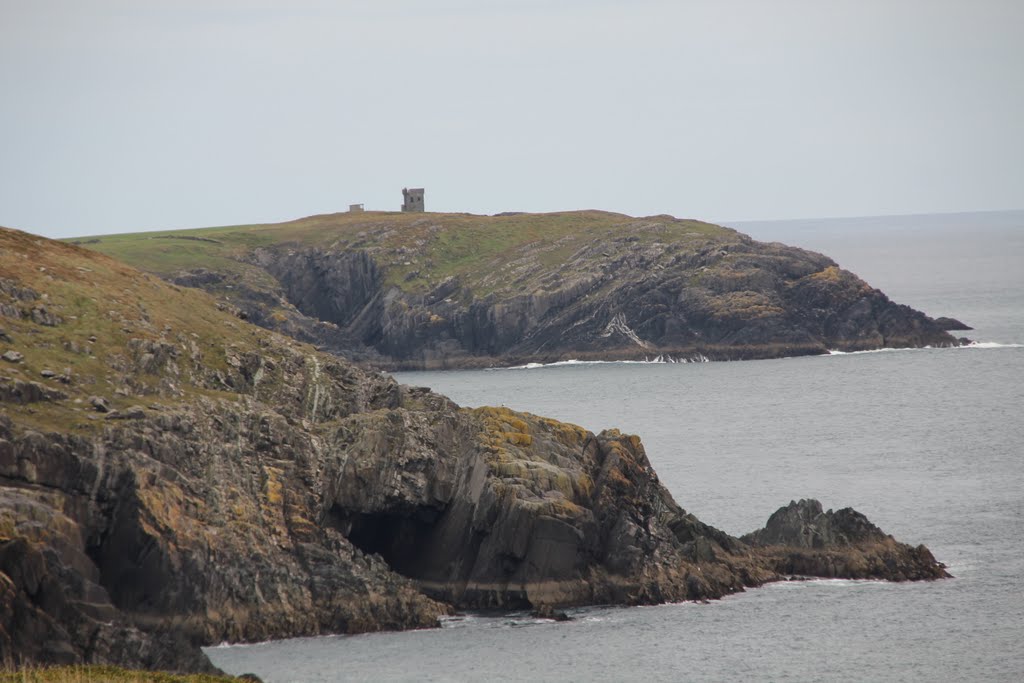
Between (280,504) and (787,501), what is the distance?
1378 inches

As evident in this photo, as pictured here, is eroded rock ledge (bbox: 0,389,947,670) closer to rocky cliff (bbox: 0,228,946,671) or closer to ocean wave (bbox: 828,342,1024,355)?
rocky cliff (bbox: 0,228,946,671)

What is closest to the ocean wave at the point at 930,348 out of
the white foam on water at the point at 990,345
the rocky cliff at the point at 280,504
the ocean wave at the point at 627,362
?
the white foam on water at the point at 990,345

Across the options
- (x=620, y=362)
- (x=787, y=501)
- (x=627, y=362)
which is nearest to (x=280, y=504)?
(x=787, y=501)

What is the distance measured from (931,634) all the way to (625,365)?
392ft

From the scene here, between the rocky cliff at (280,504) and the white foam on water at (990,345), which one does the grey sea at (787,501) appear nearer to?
the rocky cliff at (280,504)

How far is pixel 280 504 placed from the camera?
71062 millimetres

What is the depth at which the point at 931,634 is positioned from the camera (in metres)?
66.4

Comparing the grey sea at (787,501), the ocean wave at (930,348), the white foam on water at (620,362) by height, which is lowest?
the grey sea at (787,501)

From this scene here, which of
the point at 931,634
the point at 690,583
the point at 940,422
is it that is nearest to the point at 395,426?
the point at 690,583

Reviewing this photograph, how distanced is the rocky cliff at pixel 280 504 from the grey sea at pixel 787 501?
7.05 feet

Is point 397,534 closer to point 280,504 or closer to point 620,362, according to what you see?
point 280,504

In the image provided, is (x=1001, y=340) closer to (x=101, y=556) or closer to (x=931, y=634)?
(x=931, y=634)

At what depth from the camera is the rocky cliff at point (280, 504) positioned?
6456 centimetres

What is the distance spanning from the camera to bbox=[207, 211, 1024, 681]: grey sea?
63.1 m
